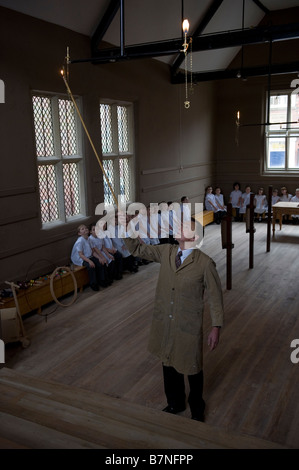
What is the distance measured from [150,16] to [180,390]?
6.40 metres

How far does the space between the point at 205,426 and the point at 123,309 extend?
3046mm

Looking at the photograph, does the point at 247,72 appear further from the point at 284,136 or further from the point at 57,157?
the point at 57,157

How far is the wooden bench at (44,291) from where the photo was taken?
527 centimetres

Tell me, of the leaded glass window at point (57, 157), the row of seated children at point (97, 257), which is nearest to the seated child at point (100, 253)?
the row of seated children at point (97, 257)

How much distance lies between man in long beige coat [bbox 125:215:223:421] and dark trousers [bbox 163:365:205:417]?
5 centimetres

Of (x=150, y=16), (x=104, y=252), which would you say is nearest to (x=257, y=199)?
(x=150, y=16)

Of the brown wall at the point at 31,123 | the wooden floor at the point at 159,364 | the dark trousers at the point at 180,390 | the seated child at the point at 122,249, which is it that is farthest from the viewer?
the seated child at the point at 122,249

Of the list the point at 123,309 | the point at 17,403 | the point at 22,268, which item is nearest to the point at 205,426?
the point at 17,403

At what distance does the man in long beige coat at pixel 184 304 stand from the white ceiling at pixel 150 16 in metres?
4.15

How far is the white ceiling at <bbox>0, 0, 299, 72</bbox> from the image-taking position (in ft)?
19.0

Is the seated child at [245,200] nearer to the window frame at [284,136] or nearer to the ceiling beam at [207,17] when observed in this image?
the window frame at [284,136]

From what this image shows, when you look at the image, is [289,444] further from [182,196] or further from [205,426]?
[182,196]

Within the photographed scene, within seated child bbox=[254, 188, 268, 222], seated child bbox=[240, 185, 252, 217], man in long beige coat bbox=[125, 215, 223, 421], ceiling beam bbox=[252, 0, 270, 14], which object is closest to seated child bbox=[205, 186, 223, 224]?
seated child bbox=[240, 185, 252, 217]

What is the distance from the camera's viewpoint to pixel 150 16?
730 centimetres
